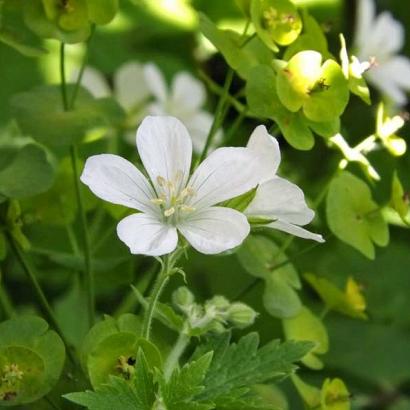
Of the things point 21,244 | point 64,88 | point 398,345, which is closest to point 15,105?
point 64,88

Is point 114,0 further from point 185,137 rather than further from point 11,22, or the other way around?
point 11,22

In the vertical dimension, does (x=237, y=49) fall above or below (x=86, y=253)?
above

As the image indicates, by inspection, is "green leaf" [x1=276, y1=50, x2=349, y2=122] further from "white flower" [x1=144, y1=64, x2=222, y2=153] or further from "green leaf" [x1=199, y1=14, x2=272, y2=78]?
"white flower" [x1=144, y1=64, x2=222, y2=153]

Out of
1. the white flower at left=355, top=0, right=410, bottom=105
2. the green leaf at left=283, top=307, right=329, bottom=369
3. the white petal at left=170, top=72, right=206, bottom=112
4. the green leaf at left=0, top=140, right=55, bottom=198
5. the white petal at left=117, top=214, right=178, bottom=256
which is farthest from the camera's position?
the white petal at left=170, top=72, right=206, bottom=112

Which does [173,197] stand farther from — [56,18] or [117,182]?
[56,18]

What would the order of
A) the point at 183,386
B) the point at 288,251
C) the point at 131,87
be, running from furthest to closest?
the point at 131,87
the point at 288,251
the point at 183,386

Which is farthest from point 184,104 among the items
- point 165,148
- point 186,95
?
point 165,148

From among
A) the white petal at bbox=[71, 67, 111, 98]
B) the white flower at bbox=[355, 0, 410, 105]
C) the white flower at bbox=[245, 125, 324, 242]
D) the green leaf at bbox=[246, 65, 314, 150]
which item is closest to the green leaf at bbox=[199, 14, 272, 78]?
the green leaf at bbox=[246, 65, 314, 150]
